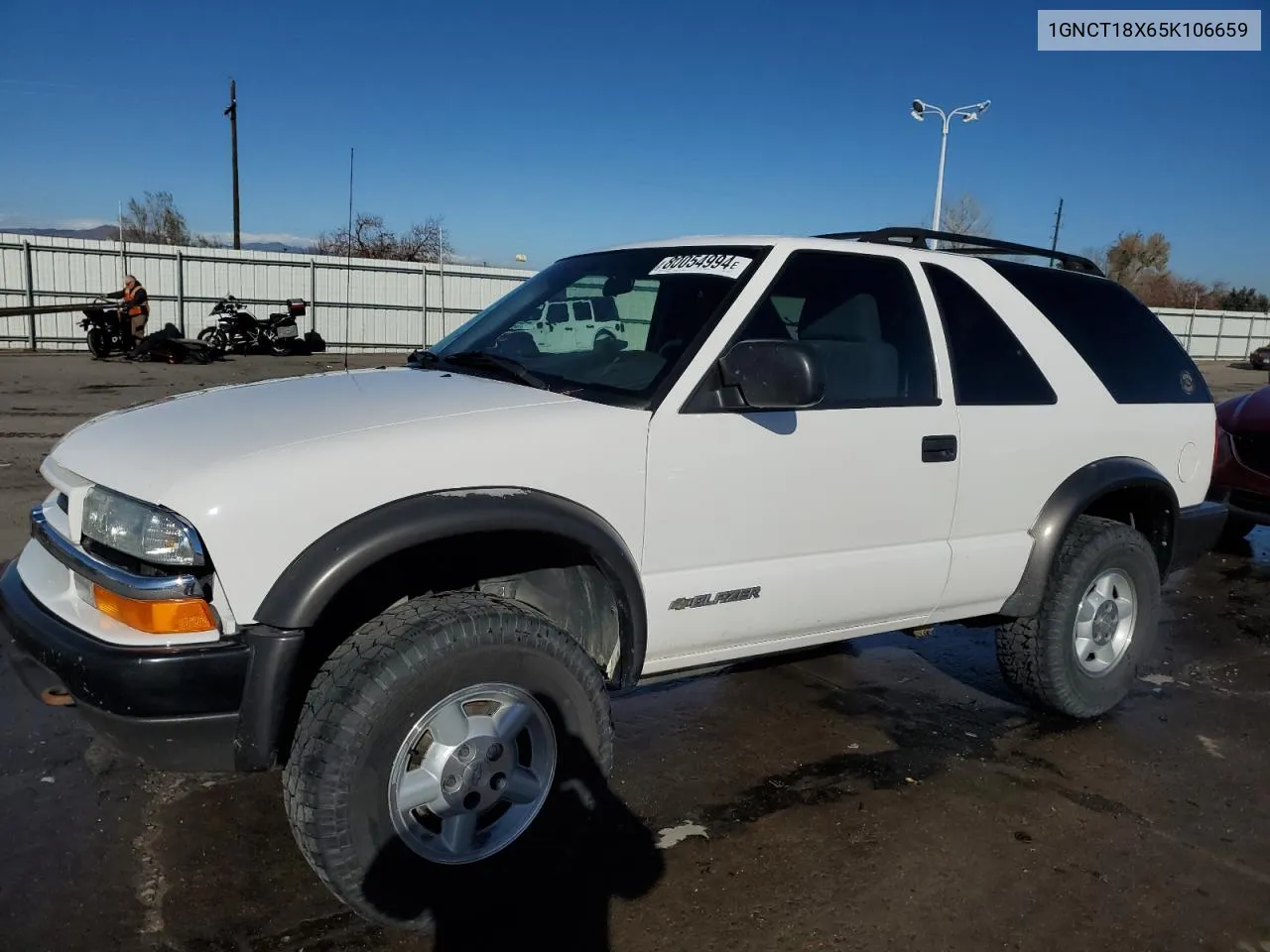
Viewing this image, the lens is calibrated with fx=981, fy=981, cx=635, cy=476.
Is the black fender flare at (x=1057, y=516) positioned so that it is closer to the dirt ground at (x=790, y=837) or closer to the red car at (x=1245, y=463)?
the dirt ground at (x=790, y=837)

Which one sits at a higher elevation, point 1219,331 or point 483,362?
point 1219,331

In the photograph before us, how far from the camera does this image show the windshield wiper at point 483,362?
10.5 feet

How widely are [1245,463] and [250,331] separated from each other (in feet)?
61.6

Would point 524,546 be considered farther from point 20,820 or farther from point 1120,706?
point 1120,706

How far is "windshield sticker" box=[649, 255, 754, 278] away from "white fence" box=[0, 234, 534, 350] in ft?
56.9

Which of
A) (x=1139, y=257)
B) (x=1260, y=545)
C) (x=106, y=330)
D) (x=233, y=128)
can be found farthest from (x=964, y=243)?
(x=1139, y=257)

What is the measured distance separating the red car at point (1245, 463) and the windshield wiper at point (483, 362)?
5734mm

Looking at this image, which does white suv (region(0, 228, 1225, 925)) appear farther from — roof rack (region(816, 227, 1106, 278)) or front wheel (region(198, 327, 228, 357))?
front wheel (region(198, 327, 228, 357))

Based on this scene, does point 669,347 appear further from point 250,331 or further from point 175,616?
point 250,331

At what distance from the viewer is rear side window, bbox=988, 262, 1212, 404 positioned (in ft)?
13.8

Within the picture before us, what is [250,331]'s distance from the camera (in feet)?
68.0

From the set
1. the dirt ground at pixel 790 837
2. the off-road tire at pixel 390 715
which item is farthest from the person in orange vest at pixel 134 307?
the off-road tire at pixel 390 715

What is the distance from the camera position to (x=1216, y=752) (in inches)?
161

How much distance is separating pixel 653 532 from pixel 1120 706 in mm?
2911
